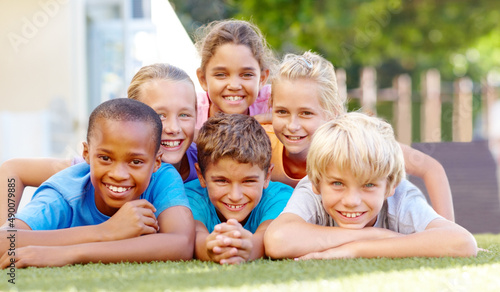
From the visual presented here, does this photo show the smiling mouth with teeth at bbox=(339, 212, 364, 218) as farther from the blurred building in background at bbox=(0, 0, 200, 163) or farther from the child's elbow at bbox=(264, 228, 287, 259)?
the blurred building in background at bbox=(0, 0, 200, 163)

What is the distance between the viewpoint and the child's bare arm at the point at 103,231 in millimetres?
3104

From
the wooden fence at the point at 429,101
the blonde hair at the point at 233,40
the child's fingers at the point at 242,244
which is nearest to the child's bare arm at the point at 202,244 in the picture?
the child's fingers at the point at 242,244

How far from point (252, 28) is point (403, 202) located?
1.94 m

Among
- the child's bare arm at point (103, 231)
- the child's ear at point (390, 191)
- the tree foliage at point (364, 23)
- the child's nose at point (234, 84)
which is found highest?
the tree foliage at point (364, 23)

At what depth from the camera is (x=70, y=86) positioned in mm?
9602

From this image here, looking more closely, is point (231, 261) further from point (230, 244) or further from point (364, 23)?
point (364, 23)

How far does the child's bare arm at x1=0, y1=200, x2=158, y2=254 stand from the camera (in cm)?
310

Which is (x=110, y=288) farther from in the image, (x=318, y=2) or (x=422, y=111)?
(x=422, y=111)

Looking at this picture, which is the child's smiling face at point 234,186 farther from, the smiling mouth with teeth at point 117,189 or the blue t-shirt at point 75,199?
the smiling mouth with teeth at point 117,189

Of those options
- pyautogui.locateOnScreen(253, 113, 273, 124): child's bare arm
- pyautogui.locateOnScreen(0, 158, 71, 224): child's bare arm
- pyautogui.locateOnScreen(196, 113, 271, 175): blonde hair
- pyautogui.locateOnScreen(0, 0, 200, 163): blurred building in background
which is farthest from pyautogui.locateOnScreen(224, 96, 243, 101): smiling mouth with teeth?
pyautogui.locateOnScreen(0, 0, 200, 163): blurred building in background

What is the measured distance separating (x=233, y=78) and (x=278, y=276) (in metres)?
2.08

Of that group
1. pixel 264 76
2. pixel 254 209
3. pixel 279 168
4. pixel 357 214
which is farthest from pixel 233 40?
pixel 357 214

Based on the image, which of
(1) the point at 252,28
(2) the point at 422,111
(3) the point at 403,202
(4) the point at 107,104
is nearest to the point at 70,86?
(1) the point at 252,28

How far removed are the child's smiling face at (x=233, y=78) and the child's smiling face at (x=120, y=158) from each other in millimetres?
1126
